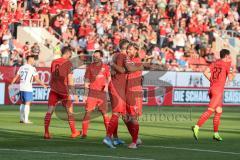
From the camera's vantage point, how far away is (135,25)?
4550cm

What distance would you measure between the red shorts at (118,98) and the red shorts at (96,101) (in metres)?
3.13

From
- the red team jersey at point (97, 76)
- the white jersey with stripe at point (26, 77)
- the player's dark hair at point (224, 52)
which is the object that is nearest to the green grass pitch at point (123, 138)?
the white jersey with stripe at point (26, 77)

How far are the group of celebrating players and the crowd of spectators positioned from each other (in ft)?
47.9

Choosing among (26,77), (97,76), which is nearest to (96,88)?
(97,76)

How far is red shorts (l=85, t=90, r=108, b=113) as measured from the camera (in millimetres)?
21766

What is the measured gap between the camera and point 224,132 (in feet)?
81.3

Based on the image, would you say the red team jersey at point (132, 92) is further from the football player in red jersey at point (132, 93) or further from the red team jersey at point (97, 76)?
the red team jersey at point (97, 76)

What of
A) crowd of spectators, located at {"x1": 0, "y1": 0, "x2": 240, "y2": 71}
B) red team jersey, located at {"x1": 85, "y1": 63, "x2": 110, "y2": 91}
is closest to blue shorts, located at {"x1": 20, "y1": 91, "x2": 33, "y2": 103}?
red team jersey, located at {"x1": 85, "y1": 63, "x2": 110, "y2": 91}

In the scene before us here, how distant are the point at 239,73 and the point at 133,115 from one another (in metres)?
25.9

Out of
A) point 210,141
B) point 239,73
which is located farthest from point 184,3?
point 210,141

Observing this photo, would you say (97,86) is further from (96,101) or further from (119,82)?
(119,82)

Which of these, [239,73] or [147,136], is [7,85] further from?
[147,136]

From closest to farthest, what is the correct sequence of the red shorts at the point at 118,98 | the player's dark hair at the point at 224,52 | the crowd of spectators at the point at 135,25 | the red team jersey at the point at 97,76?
the red shorts at the point at 118,98 < the player's dark hair at the point at 224,52 < the red team jersey at the point at 97,76 < the crowd of spectators at the point at 135,25

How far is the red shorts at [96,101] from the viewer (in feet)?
71.4
